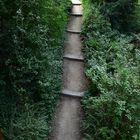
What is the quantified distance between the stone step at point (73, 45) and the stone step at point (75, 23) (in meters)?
0.36

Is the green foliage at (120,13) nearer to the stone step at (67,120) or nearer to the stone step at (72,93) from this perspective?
the stone step at (72,93)

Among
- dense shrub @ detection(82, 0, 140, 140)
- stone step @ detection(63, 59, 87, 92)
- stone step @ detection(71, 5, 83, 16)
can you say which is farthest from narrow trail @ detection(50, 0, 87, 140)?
stone step @ detection(71, 5, 83, 16)

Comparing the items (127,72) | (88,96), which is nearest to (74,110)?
(88,96)

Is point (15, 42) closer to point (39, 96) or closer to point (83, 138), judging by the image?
point (39, 96)

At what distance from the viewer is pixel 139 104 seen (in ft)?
23.8

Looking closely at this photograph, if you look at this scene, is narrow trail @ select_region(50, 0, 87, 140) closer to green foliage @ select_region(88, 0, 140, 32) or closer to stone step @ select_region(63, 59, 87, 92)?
stone step @ select_region(63, 59, 87, 92)

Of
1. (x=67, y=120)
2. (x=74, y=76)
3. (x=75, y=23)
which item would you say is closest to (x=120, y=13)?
(x=75, y=23)

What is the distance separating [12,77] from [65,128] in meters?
1.65

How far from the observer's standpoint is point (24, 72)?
7195 mm

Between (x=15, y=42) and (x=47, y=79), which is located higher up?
(x=15, y=42)

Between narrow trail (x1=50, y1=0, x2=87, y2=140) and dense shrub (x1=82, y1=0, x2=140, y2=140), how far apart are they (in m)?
0.25

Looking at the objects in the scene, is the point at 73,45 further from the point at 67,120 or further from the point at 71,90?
the point at 67,120

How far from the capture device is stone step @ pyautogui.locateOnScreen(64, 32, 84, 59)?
10.2m

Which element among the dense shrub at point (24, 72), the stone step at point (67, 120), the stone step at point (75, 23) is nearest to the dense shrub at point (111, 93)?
the stone step at point (67, 120)
